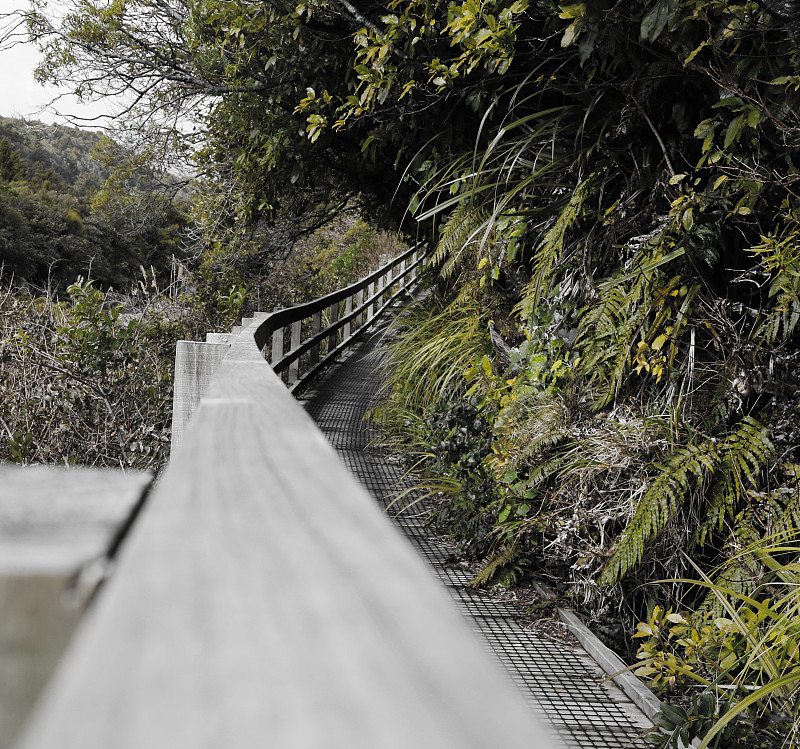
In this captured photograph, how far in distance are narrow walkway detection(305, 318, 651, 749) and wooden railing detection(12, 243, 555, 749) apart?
2047mm

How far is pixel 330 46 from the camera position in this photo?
4879mm

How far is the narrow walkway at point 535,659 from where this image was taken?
217 centimetres

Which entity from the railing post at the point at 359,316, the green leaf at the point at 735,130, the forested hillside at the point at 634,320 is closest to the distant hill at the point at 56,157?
the railing post at the point at 359,316

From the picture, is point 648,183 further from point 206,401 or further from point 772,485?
point 206,401

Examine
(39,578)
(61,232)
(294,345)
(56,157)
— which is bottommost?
(294,345)

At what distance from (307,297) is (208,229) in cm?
386

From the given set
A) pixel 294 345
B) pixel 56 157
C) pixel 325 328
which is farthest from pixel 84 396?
pixel 56 157

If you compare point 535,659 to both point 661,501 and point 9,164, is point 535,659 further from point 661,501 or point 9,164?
point 9,164

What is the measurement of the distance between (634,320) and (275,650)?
2995 mm

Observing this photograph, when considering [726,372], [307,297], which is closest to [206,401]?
[726,372]

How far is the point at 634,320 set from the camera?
9.89 feet

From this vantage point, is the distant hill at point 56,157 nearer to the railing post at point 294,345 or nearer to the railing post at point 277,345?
the railing post at point 294,345

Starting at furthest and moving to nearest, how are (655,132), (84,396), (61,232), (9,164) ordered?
(9,164) < (61,232) < (84,396) < (655,132)

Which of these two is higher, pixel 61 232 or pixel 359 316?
pixel 61 232
